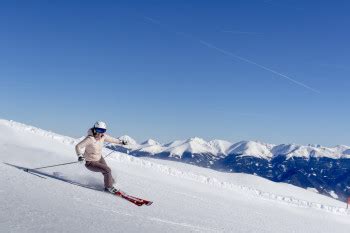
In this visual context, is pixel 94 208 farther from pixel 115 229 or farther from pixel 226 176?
pixel 226 176

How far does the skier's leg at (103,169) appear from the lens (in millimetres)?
11258

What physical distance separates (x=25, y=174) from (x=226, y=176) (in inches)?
920

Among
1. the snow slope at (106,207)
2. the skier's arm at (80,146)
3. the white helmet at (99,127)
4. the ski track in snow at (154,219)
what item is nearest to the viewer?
Answer: the snow slope at (106,207)

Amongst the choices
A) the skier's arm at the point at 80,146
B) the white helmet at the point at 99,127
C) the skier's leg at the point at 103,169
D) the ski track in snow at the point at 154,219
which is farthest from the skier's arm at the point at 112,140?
the ski track in snow at the point at 154,219

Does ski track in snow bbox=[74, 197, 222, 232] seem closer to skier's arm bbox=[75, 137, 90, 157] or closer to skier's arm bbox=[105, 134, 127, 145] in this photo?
skier's arm bbox=[75, 137, 90, 157]

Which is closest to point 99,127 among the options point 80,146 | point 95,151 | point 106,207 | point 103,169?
point 95,151

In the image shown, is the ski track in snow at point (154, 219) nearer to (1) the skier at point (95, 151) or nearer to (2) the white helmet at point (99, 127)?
(1) the skier at point (95, 151)

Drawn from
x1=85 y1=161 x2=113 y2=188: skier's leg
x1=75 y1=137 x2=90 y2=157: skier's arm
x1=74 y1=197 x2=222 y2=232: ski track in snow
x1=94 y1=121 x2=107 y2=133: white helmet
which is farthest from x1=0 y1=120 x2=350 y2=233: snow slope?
x1=94 y1=121 x2=107 y2=133: white helmet

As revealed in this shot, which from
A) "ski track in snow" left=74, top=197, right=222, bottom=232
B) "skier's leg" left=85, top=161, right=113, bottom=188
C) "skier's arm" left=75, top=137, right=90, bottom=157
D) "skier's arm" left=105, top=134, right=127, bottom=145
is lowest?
"ski track in snow" left=74, top=197, right=222, bottom=232

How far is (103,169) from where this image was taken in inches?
454

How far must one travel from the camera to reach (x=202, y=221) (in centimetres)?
1006

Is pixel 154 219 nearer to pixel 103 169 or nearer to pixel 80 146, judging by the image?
pixel 103 169

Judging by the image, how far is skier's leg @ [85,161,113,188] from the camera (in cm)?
1126

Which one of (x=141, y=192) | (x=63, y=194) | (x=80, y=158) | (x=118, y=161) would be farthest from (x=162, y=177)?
(x=63, y=194)
